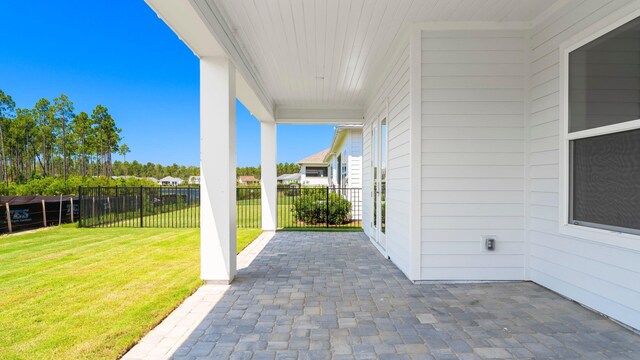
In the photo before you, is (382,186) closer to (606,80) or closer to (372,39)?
(372,39)

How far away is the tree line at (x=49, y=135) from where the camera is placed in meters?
20.1

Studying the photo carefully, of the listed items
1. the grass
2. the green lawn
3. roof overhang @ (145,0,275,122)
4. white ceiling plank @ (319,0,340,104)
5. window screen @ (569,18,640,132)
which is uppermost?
white ceiling plank @ (319,0,340,104)

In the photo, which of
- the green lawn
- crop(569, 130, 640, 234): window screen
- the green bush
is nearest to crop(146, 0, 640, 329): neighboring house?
crop(569, 130, 640, 234): window screen

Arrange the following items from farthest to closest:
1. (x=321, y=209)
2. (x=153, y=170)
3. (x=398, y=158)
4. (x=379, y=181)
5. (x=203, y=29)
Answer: (x=153, y=170) → (x=321, y=209) → (x=379, y=181) → (x=398, y=158) → (x=203, y=29)

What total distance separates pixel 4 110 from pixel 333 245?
2493cm

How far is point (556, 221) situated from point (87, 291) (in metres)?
4.75

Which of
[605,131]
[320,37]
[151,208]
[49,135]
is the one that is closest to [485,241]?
[605,131]

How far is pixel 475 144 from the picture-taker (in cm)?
344

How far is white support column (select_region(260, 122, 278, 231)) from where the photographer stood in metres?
7.37

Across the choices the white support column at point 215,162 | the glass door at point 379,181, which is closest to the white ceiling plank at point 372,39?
the glass door at point 379,181

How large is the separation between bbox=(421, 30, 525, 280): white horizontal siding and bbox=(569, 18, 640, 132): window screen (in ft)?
2.01

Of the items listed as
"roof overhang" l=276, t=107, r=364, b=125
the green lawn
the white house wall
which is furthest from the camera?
"roof overhang" l=276, t=107, r=364, b=125

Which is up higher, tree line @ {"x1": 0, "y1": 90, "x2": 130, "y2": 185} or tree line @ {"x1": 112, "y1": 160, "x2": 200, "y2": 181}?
tree line @ {"x1": 0, "y1": 90, "x2": 130, "y2": 185}

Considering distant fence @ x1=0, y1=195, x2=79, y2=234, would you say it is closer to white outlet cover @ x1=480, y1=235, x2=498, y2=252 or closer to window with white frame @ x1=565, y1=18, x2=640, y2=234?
white outlet cover @ x1=480, y1=235, x2=498, y2=252
